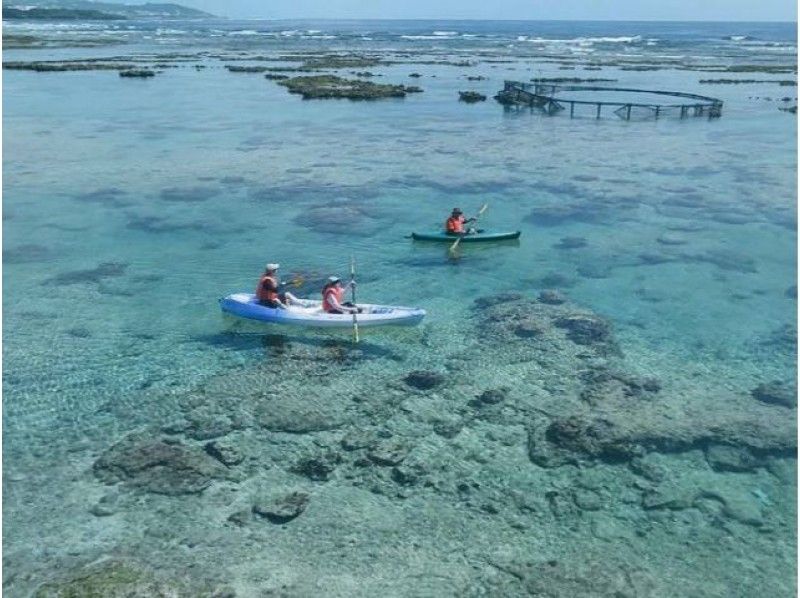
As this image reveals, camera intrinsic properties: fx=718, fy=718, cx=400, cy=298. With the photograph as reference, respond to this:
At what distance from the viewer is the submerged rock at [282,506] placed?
1357cm

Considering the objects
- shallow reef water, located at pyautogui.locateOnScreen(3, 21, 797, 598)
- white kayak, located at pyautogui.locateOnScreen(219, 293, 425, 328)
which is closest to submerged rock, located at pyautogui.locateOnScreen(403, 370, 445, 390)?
shallow reef water, located at pyautogui.locateOnScreen(3, 21, 797, 598)

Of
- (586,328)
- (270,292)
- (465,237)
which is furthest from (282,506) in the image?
(465,237)

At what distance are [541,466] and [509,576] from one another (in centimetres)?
322

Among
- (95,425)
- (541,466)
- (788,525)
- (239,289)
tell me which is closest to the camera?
(788,525)

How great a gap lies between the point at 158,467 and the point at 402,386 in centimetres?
618

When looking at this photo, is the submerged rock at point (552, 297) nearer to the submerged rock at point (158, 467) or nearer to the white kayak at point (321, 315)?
the white kayak at point (321, 315)

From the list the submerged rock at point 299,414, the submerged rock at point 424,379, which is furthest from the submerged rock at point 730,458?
the submerged rock at point 299,414

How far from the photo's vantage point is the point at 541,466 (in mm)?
15047

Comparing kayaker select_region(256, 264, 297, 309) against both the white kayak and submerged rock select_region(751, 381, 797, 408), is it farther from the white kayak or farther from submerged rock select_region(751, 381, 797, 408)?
submerged rock select_region(751, 381, 797, 408)

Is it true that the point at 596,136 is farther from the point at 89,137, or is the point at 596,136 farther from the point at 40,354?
the point at 40,354

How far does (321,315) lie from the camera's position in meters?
20.6

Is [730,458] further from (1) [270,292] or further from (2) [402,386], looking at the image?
(1) [270,292]

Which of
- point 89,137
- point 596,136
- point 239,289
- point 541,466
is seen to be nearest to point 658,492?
point 541,466

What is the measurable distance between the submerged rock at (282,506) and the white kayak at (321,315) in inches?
280
